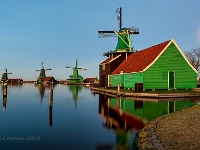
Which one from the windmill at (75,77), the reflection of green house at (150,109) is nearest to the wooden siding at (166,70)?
the reflection of green house at (150,109)

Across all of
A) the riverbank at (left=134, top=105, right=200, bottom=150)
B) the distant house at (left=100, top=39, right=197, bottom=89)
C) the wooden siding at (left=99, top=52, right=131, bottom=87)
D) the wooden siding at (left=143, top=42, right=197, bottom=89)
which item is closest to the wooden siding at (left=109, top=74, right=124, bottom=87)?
the wooden siding at (left=99, top=52, right=131, bottom=87)

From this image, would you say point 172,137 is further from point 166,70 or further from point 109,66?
point 109,66

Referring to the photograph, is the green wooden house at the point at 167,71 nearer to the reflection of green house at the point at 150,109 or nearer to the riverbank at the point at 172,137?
the reflection of green house at the point at 150,109

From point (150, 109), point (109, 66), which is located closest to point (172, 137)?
point (150, 109)

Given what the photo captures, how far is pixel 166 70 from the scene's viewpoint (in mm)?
30016

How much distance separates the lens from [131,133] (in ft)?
32.6

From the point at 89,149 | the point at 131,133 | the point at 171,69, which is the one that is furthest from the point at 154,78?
the point at 89,149

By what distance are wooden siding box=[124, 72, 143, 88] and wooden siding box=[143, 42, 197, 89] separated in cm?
97

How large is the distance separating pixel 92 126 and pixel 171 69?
2061cm

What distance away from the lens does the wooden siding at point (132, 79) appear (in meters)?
30.5

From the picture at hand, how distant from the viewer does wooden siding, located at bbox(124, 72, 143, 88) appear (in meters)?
30.5

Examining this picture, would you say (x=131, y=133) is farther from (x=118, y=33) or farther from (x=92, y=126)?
(x=118, y=33)

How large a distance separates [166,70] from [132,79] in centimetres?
503

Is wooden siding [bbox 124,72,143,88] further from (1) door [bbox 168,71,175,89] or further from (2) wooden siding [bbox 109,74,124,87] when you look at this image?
(1) door [bbox 168,71,175,89]
